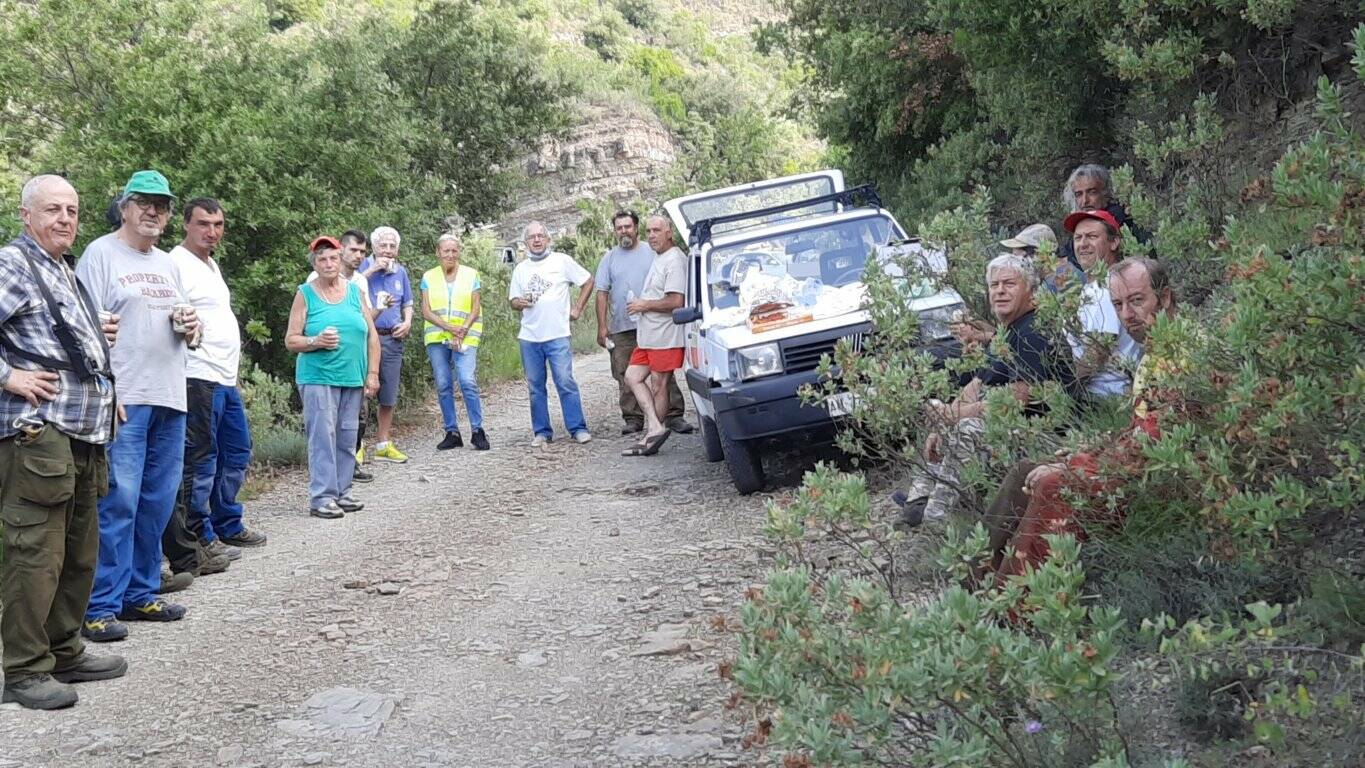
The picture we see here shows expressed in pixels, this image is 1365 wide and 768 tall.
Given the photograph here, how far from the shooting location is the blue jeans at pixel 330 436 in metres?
9.16

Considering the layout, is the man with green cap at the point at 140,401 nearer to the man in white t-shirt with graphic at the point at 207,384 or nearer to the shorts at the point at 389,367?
the man in white t-shirt with graphic at the point at 207,384

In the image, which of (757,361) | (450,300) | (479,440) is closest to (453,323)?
(450,300)

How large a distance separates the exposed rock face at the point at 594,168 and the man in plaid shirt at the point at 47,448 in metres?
41.8

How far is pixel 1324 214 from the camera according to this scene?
3.09 meters

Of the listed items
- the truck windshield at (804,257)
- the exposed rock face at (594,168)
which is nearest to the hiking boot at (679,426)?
the truck windshield at (804,257)

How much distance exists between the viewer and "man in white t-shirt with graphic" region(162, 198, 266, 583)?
7605 millimetres

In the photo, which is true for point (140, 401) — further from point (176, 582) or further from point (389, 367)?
point (389, 367)

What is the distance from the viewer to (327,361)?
9.16 m

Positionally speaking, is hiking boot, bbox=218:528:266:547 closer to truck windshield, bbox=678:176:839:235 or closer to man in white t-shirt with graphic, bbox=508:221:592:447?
man in white t-shirt with graphic, bbox=508:221:592:447

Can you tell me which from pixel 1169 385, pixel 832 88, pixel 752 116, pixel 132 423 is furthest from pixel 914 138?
pixel 752 116

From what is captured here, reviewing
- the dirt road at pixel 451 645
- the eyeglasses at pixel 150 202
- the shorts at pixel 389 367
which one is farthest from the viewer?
the shorts at pixel 389 367

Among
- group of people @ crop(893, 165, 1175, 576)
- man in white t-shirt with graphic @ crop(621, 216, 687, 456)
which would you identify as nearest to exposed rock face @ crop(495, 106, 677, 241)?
man in white t-shirt with graphic @ crop(621, 216, 687, 456)

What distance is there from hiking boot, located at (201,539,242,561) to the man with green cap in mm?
1046

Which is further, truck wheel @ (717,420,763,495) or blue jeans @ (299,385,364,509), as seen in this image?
blue jeans @ (299,385,364,509)
